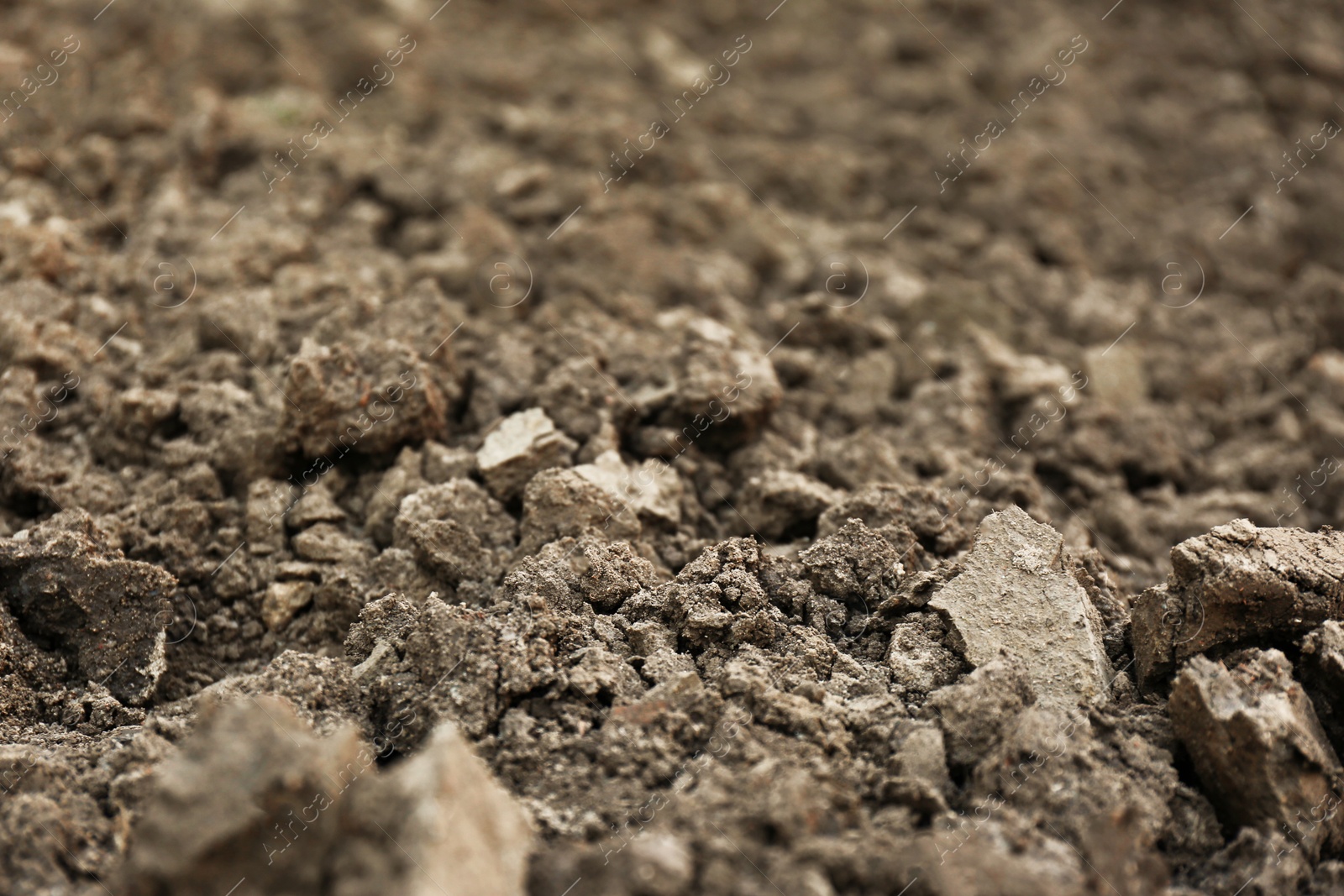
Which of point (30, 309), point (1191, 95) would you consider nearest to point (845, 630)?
point (30, 309)

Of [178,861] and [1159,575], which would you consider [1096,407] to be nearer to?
[1159,575]

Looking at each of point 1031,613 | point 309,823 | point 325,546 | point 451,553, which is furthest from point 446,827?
point 1031,613

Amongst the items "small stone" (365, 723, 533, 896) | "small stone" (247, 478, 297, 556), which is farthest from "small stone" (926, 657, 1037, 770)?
"small stone" (247, 478, 297, 556)

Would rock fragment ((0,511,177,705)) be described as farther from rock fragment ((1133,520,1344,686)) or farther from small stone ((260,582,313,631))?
rock fragment ((1133,520,1344,686))

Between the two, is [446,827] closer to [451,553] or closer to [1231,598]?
[451,553]

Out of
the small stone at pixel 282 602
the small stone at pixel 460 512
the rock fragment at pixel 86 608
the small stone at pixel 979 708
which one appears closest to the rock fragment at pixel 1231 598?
the small stone at pixel 979 708

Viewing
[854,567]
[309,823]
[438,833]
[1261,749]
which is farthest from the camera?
[854,567]

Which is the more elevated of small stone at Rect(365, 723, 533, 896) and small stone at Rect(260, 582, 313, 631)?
small stone at Rect(260, 582, 313, 631)
